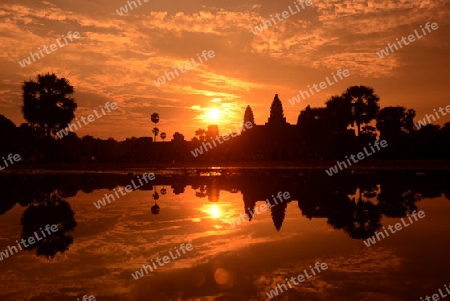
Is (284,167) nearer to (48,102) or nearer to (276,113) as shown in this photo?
(48,102)

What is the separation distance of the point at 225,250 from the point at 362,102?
2873 inches

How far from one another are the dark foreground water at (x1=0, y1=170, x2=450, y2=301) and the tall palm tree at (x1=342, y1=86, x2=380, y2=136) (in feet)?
198

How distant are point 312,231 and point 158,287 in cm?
649

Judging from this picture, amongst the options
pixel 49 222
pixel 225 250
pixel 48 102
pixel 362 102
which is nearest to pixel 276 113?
pixel 362 102

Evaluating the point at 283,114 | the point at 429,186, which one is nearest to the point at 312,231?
the point at 429,186

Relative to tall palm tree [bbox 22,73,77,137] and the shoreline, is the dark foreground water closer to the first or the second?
the shoreline

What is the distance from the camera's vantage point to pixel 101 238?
1209cm

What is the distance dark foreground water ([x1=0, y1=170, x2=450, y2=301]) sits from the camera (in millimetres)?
7477

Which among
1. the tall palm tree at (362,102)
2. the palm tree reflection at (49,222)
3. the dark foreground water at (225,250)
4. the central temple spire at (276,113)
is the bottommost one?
the dark foreground water at (225,250)

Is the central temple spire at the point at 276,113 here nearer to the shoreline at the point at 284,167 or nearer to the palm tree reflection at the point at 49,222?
the shoreline at the point at 284,167

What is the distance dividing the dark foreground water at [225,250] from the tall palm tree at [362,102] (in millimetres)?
60493

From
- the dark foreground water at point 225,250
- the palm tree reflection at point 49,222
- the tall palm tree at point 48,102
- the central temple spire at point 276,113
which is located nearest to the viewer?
the dark foreground water at point 225,250

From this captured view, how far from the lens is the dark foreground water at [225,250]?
7477 mm

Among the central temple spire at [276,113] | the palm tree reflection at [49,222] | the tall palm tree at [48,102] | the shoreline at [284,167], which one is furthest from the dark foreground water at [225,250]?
the central temple spire at [276,113]
